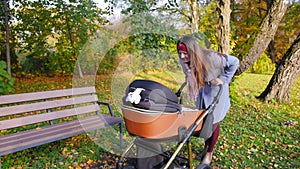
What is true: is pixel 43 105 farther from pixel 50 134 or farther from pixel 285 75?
pixel 285 75

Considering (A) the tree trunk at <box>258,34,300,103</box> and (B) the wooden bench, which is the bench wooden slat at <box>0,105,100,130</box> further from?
(A) the tree trunk at <box>258,34,300,103</box>

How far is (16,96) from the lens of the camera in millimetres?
3270

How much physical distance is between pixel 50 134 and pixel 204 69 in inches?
74.9

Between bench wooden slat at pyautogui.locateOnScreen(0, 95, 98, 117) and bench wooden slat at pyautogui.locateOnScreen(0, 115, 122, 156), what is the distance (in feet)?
0.90

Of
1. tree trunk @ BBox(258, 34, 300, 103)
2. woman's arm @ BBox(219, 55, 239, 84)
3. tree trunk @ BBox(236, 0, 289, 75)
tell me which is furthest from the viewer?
tree trunk @ BBox(236, 0, 289, 75)

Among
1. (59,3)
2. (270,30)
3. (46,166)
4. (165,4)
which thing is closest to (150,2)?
(165,4)

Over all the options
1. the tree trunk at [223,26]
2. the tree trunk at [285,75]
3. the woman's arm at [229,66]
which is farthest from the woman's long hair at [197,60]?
the tree trunk at [285,75]

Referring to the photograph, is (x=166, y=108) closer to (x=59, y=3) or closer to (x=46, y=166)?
(x=46, y=166)

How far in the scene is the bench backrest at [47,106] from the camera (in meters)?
3.12

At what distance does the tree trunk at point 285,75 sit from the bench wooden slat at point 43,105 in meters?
4.59

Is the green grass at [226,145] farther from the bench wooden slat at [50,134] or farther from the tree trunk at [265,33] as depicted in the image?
the tree trunk at [265,33]

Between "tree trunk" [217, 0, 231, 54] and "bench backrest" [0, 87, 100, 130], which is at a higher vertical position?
"tree trunk" [217, 0, 231, 54]

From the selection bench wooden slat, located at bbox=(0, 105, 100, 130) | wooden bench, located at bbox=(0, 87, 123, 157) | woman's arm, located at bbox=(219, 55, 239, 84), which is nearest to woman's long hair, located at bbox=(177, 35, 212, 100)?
woman's arm, located at bbox=(219, 55, 239, 84)

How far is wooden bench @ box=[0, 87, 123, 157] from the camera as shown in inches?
114
